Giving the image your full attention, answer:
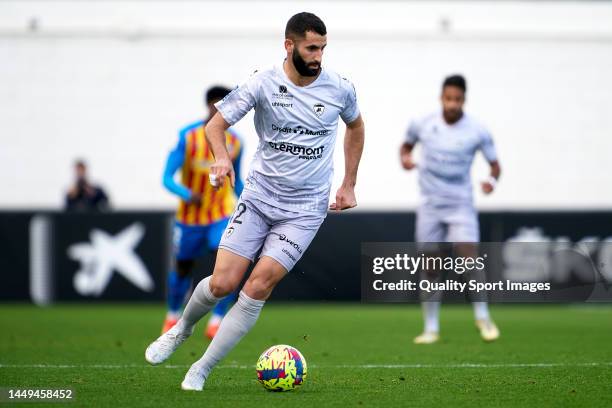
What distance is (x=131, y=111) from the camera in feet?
84.4

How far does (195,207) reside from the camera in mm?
12781

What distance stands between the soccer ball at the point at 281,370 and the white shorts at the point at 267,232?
0.57 m

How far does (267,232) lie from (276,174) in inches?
15.2

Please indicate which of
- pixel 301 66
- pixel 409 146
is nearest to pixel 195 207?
pixel 409 146

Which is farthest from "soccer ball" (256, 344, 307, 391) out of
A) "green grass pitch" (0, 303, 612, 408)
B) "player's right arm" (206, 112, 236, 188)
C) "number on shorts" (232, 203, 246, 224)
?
"player's right arm" (206, 112, 236, 188)

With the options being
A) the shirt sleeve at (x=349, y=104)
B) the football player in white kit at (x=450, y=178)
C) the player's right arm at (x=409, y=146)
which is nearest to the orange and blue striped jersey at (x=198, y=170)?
the player's right arm at (x=409, y=146)

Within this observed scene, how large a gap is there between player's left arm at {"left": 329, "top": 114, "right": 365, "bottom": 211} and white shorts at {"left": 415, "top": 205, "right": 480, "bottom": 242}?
4495 mm

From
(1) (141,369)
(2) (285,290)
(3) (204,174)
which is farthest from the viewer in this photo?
(2) (285,290)

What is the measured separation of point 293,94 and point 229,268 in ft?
3.84

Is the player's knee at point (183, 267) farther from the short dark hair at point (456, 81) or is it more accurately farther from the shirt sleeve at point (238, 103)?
the shirt sleeve at point (238, 103)

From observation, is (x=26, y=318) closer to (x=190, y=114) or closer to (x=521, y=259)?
(x=521, y=259)

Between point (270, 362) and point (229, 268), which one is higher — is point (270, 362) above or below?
below

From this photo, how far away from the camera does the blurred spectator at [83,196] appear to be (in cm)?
2130

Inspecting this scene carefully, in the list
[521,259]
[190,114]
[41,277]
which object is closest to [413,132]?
[521,259]
